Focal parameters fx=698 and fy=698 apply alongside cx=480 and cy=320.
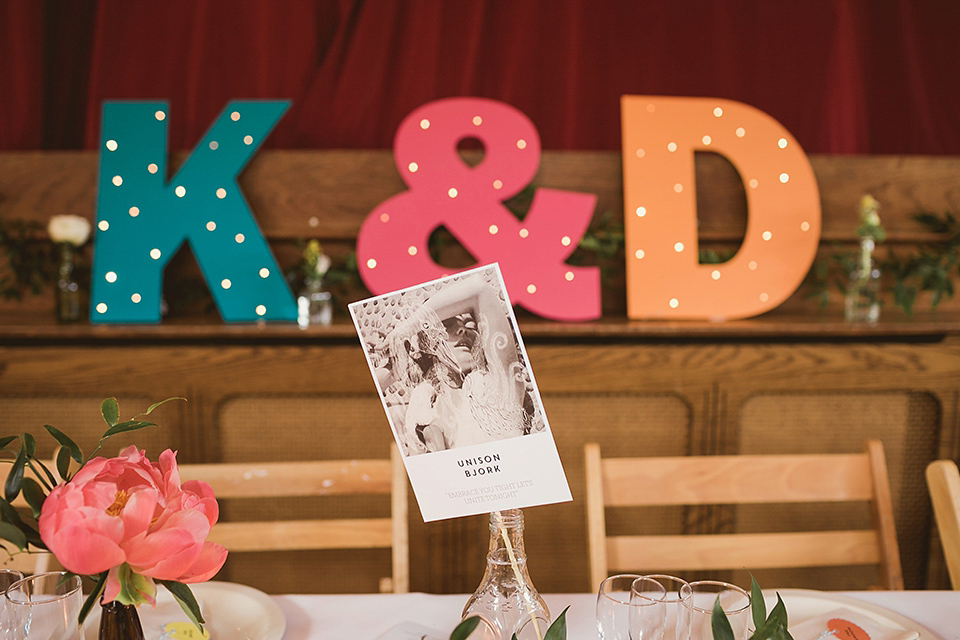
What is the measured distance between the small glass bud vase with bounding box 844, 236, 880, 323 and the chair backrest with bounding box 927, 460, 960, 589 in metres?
0.92

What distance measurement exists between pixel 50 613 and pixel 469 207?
145 centimetres

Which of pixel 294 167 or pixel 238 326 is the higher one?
pixel 294 167

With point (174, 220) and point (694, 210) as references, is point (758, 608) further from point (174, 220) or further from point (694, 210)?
point (174, 220)

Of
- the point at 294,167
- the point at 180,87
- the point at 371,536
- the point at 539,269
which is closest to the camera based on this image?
the point at 371,536

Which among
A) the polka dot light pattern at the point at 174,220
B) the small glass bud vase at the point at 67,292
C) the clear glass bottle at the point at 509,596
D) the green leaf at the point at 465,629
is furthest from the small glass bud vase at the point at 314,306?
the green leaf at the point at 465,629

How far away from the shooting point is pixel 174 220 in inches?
76.1

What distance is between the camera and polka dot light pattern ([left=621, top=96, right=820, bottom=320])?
1.93 meters

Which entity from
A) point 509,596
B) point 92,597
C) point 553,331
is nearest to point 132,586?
point 92,597

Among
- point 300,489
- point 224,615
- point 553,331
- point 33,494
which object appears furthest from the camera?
point 553,331

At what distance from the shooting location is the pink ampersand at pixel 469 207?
74.5 inches

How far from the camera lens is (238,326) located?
181 cm

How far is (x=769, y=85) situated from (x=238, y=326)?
76.4 inches

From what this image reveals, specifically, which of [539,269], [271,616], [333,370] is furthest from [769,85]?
[271,616]

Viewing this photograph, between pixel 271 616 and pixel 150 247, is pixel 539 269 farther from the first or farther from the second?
pixel 271 616
